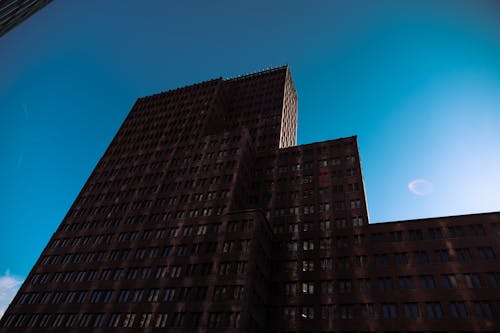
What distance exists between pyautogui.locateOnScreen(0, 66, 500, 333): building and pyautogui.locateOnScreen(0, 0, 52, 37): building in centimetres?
4371

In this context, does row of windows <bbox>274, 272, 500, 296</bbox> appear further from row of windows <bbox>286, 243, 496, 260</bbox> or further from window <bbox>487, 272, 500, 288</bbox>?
row of windows <bbox>286, 243, 496, 260</bbox>

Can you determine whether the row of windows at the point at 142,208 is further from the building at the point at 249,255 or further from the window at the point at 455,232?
the window at the point at 455,232

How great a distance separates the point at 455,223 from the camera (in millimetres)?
57312

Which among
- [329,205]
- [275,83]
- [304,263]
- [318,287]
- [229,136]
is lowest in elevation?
[318,287]

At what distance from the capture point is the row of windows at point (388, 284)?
50.3m

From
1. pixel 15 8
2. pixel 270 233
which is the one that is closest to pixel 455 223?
pixel 270 233

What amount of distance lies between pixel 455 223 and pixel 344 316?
86.5 ft

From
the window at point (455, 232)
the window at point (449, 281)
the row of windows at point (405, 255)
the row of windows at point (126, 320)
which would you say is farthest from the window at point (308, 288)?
the window at point (455, 232)

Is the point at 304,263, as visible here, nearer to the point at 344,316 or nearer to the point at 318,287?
the point at 318,287

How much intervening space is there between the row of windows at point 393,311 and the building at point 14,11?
190 ft

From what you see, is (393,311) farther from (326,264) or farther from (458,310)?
(326,264)

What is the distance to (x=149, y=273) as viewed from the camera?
198 ft

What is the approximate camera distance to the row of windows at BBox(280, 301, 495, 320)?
4775 cm

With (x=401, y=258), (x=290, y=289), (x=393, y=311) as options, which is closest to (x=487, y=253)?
(x=401, y=258)
